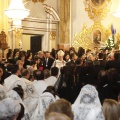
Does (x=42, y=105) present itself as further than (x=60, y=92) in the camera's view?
No

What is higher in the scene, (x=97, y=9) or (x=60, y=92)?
(x=97, y=9)

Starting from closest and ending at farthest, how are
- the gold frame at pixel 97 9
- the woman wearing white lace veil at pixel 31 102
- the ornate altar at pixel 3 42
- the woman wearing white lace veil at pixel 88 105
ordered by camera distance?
1. the woman wearing white lace veil at pixel 88 105
2. the woman wearing white lace veil at pixel 31 102
3. the ornate altar at pixel 3 42
4. the gold frame at pixel 97 9

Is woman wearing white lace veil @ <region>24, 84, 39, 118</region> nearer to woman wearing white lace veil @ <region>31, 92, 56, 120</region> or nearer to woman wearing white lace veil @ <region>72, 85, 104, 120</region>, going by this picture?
woman wearing white lace veil @ <region>31, 92, 56, 120</region>

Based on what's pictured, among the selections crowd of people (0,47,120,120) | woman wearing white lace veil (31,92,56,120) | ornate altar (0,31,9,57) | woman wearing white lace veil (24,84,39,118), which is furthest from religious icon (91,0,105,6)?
woman wearing white lace veil (31,92,56,120)

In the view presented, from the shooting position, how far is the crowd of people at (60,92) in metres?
4.49

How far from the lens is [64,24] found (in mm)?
24141

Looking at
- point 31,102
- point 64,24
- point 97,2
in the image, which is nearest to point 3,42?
point 64,24

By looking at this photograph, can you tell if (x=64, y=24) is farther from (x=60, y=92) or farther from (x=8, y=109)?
(x=8, y=109)

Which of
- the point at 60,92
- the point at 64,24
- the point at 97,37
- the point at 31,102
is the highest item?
the point at 64,24

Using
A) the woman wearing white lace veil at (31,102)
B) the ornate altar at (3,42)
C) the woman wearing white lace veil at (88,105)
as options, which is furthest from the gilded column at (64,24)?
the woman wearing white lace veil at (88,105)

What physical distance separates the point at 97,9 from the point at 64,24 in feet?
7.66

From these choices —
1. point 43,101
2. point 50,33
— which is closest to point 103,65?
point 43,101

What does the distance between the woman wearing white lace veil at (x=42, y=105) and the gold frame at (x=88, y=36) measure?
59.2 ft

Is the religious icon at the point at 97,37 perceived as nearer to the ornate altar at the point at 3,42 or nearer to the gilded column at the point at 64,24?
the gilded column at the point at 64,24
